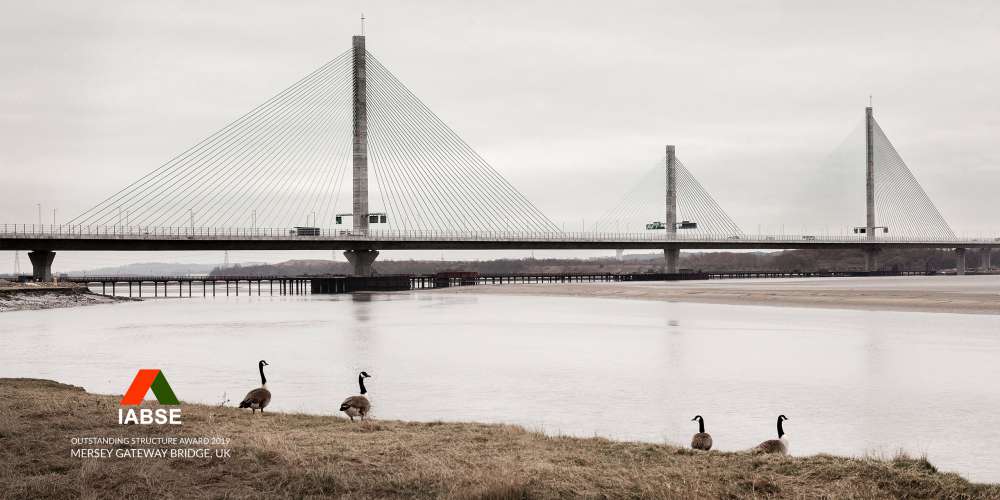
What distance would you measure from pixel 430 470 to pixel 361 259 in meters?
90.1

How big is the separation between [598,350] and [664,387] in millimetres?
8842

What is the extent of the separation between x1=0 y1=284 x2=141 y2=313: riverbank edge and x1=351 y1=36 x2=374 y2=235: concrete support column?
25598mm

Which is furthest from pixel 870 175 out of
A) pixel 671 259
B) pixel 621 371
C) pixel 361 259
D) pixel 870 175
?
pixel 621 371

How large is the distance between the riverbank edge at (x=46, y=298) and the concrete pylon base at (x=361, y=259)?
25752 mm

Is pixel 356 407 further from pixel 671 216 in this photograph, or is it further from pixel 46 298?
pixel 671 216

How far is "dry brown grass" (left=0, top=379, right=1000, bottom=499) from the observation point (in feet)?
27.0

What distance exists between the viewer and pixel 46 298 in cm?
6912

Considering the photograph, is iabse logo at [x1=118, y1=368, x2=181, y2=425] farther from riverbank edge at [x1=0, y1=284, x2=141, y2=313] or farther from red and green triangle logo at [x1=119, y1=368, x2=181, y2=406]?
riverbank edge at [x1=0, y1=284, x2=141, y2=313]

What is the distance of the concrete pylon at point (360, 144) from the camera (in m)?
88.6

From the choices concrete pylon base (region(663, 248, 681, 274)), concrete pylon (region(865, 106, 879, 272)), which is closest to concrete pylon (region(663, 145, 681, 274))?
concrete pylon base (region(663, 248, 681, 274))

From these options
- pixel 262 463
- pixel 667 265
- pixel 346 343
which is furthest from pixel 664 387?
pixel 667 265

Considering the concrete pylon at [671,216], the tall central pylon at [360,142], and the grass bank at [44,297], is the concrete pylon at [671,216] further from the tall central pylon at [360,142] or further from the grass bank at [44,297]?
the grass bank at [44,297]

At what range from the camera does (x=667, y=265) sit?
137m

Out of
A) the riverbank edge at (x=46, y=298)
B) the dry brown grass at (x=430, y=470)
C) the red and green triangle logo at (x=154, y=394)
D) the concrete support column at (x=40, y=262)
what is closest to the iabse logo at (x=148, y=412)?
the red and green triangle logo at (x=154, y=394)
